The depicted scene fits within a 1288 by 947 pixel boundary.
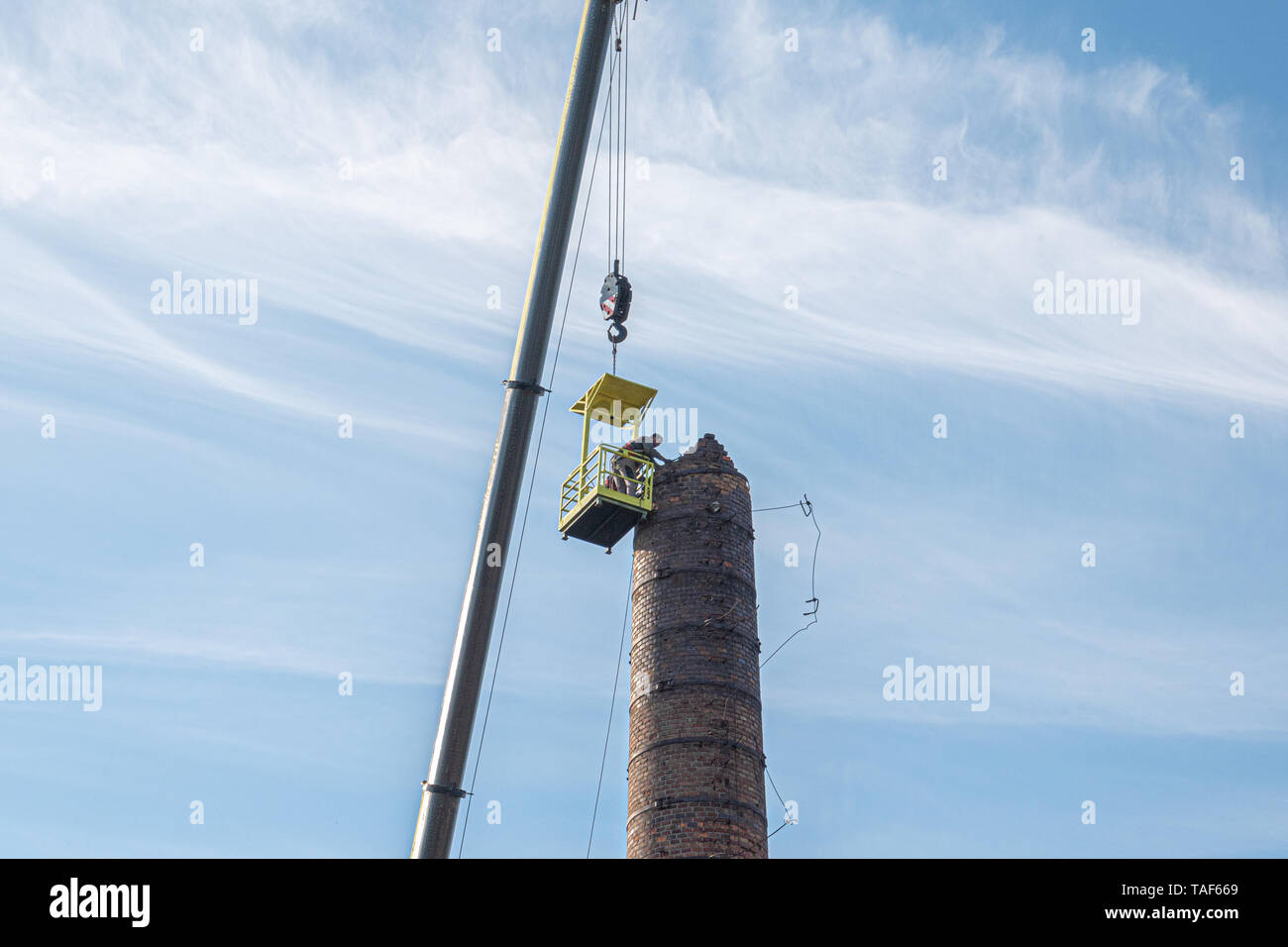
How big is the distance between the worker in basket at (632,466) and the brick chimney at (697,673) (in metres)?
0.33

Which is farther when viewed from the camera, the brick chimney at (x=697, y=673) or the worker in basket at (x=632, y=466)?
the worker in basket at (x=632, y=466)

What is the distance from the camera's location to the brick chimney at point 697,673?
1731 cm

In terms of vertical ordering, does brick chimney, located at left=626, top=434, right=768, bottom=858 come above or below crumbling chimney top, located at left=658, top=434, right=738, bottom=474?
below

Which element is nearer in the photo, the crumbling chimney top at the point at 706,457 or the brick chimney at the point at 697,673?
the brick chimney at the point at 697,673

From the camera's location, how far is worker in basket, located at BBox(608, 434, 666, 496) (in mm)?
19828

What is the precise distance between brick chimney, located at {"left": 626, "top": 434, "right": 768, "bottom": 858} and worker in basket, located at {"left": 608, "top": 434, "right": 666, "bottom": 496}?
33 cm

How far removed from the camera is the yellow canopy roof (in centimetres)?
2042

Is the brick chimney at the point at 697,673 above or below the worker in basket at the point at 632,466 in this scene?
below

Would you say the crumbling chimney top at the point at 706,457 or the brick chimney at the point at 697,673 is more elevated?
the crumbling chimney top at the point at 706,457

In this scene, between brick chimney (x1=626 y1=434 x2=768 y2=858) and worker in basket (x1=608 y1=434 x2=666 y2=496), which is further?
worker in basket (x1=608 y1=434 x2=666 y2=496)

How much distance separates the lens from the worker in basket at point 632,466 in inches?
781
